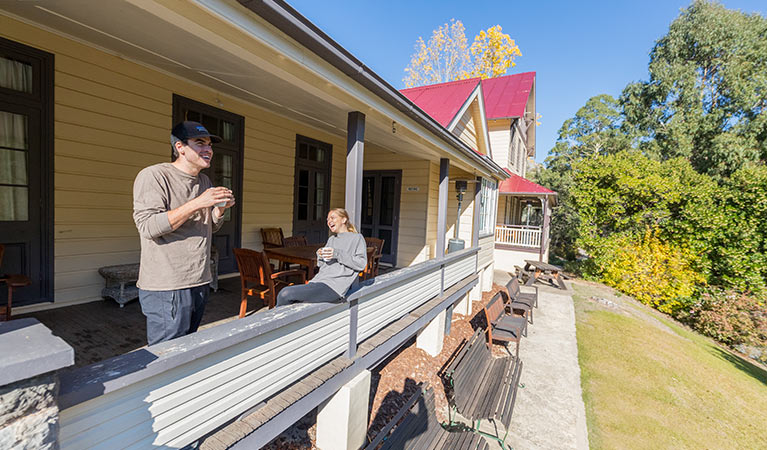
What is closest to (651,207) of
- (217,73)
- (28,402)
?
(217,73)

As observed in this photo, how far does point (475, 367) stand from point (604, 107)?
95.9 ft

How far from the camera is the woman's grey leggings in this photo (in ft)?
7.94

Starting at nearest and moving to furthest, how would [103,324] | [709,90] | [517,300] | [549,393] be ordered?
[103,324] < [549,393] < [517,300] < [709,90]

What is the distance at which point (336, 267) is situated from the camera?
8.87ft

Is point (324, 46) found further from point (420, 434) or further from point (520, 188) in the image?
point (520, 188)

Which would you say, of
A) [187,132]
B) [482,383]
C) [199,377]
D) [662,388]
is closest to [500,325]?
[482,383]

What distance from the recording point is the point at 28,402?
0.92 metres

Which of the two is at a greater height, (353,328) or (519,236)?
(519,236)

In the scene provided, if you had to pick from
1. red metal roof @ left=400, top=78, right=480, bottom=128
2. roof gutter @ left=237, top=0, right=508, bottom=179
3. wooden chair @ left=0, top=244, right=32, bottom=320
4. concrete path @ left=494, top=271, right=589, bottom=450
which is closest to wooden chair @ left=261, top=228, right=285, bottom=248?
wooden chair @ left=0, top=244, right=32, bottom=320

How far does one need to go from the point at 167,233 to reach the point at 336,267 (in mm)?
1344

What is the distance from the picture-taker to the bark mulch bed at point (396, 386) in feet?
10.6

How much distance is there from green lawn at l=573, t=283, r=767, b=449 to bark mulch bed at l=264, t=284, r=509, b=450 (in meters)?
1.69

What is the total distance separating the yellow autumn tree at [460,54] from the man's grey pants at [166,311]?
77.7 ft

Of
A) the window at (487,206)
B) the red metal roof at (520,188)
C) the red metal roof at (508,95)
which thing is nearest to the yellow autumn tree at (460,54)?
the red metal roof at (508,95)
